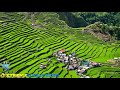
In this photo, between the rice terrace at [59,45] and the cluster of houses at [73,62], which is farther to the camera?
the cluster of houses at [73,62]

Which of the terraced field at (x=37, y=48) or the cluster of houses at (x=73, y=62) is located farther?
the cluster of houses at (x=73, y=62)

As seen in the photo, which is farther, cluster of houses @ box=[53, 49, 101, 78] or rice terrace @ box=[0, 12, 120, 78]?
cluster of houses @ box=[53, 49, 101, 78]

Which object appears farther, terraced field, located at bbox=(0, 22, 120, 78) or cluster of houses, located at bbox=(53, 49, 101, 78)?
cluster of houses, located at bbox=(53, 49, 101, 78)

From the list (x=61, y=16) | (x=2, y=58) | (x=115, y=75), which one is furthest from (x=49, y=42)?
(x=115, y=75)

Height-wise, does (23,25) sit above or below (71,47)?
above
